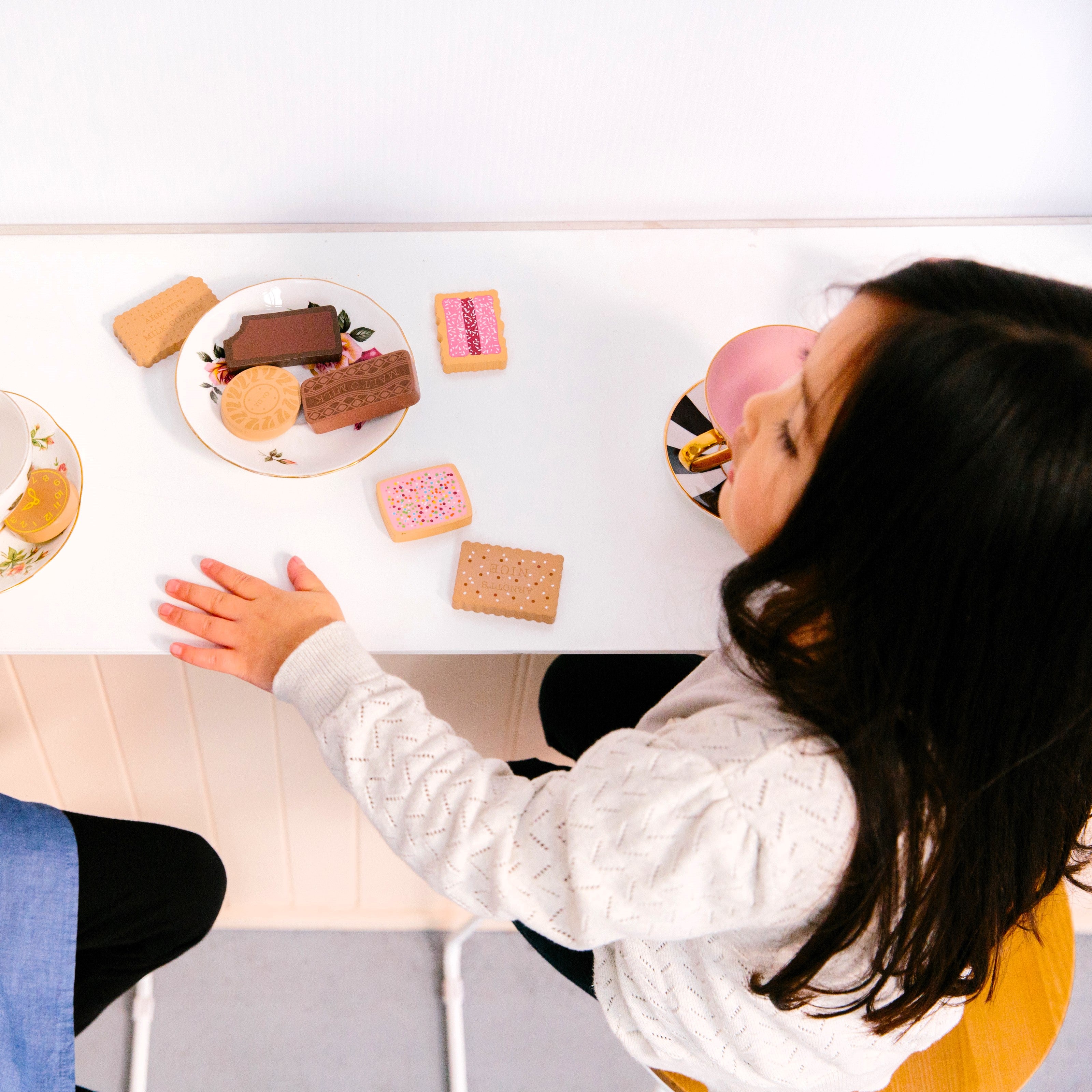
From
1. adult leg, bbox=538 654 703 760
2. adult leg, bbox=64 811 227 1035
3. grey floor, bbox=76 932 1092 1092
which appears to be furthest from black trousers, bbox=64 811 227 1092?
grey floor, bbox=76 932 1092 1092

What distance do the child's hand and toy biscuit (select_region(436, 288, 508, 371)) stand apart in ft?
0.79

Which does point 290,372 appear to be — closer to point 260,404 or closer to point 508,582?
point 260,404

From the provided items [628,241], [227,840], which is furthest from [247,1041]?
[628,241]

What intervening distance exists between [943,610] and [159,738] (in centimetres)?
92

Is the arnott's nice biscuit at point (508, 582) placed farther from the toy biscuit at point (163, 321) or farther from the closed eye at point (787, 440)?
the toy biscuit at point (163, 321)

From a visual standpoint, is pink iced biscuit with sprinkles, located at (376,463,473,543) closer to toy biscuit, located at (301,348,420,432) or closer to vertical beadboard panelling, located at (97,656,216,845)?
toy biscuit, located at (301,348,420,432)

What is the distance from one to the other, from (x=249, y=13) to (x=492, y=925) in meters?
1.25

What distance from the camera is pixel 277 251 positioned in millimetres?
846

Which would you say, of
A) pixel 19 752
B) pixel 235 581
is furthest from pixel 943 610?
pixel 19 752

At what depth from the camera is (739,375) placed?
2.63 ft

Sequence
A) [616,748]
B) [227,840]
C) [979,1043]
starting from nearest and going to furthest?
[616,748] < [979,1043] < [227,840]

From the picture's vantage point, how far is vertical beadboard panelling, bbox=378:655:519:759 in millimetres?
973

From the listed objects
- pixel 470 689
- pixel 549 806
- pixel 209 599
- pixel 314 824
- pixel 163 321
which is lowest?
pixel 314 824

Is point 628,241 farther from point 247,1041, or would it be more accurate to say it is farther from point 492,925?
point 247,1041
